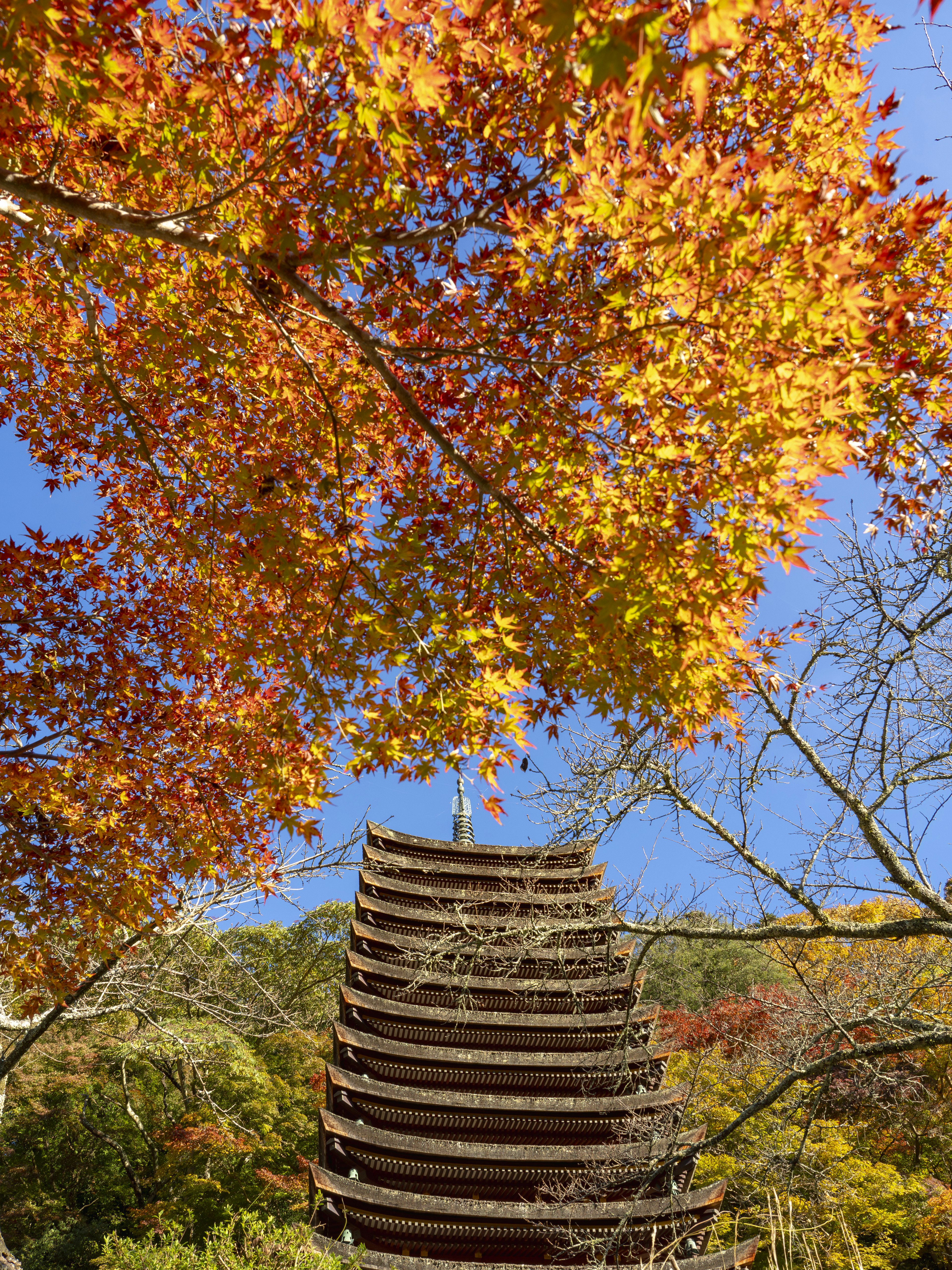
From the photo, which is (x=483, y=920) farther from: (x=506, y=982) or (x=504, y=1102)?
(x=504, y=1102)

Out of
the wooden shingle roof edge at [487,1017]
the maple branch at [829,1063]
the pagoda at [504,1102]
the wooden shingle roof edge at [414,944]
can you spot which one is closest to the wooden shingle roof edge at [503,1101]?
the pagoda at [504,1102]

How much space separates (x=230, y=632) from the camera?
5289 millimetres

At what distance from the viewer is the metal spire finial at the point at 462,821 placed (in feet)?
57.1

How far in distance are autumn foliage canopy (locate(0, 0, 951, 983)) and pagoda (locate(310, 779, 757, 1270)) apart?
3.91 m

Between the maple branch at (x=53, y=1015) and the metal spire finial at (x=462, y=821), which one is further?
the metal spire finial at (x=462, y=821)

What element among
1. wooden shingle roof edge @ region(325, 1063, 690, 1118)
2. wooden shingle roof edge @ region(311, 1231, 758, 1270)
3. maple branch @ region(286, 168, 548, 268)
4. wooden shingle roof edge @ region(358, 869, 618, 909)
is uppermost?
maple branch @ region(286, 168, 548, 268)

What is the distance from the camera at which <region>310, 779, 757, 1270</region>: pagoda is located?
8.04 meters

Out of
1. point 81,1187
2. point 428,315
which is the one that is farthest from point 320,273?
point 81,1187

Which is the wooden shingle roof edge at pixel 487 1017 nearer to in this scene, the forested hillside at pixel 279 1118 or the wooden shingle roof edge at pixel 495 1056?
the wooden shingle roof edge at pixel 495 1056

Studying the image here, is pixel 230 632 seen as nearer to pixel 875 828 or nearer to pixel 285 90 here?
pixel 285 90

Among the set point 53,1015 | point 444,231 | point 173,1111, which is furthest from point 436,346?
point 173,1111

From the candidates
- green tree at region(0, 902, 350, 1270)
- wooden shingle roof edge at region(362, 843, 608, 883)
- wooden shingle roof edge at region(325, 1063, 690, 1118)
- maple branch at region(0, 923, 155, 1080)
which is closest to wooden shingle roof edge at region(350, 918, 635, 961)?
wooden shingle roof edge at region(362, 843, 608, 883)

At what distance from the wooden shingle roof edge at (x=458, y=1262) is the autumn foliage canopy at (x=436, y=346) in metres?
4.47

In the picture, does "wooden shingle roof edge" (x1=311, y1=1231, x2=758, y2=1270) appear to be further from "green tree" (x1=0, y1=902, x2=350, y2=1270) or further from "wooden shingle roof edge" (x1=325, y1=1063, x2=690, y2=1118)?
"green tree" (x1=0, y1=902, x2=350, y2=1270)
